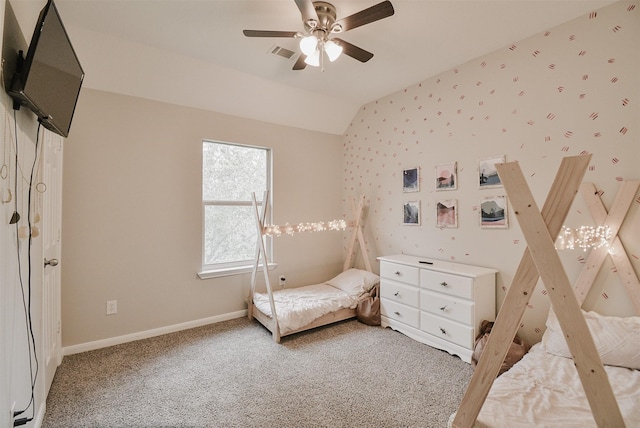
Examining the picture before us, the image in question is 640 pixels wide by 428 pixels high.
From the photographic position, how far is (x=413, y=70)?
299 centimetres

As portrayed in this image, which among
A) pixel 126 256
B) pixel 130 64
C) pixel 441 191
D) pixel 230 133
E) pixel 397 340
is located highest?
pixel 130 64

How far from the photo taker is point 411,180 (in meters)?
3.34

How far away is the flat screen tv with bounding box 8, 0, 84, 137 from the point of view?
1151 mm

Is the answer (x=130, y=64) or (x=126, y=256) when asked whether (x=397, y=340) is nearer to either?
(x=126, y=256)

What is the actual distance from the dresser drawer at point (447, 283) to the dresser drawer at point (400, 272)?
0.08 metres

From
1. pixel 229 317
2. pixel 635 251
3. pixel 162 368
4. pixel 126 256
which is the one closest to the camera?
pixel 635 251

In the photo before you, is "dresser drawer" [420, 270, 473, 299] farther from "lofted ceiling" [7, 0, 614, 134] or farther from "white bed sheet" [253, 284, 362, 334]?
"lofted ceiling" [7, 0, 614, 134]

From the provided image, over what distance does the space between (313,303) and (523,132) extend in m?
2.50

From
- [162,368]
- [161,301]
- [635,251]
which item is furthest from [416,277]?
[161,301]

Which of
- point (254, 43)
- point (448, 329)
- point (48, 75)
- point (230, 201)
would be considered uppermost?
point (254, 43)

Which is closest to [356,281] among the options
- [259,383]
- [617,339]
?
[259,383]

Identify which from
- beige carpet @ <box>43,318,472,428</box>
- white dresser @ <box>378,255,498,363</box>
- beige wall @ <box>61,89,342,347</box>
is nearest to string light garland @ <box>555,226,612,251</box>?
white dresser @ <box>378,255,498,363</box>

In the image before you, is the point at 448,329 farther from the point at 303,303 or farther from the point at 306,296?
the point at 306,296

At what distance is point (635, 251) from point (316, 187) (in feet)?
10.2
